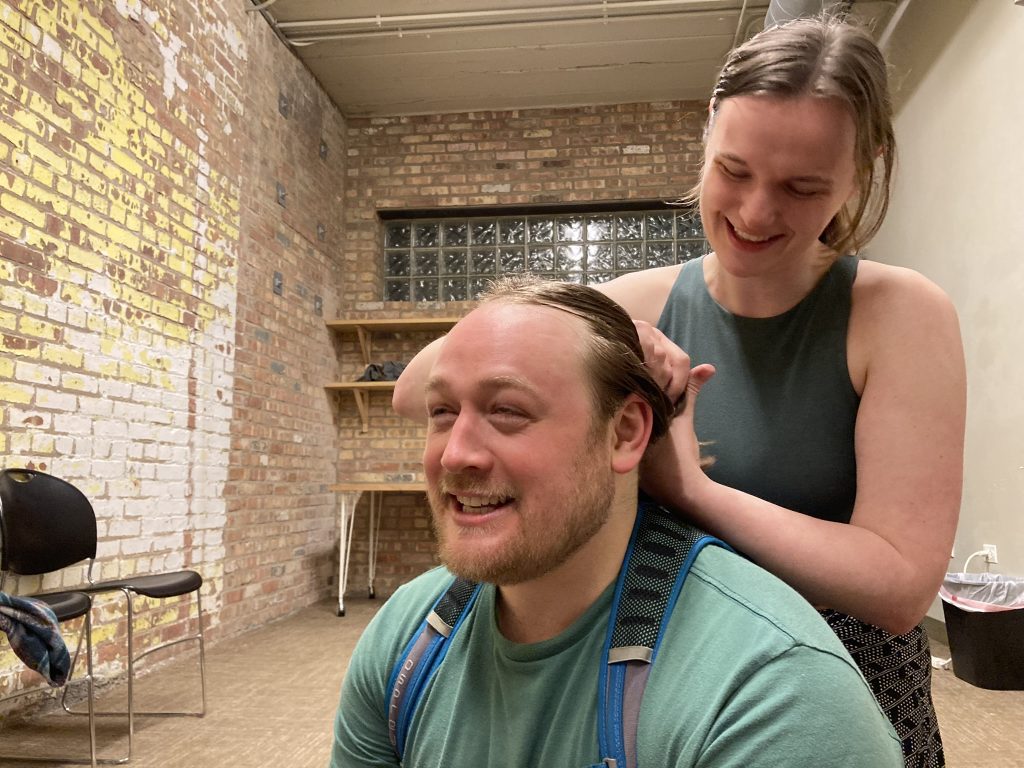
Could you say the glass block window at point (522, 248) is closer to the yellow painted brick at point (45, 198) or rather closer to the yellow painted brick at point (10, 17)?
the yellow painted brick at point (45, 198)

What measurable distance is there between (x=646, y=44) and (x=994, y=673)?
4395 mm

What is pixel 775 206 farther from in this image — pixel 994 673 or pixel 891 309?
pixel 994 673

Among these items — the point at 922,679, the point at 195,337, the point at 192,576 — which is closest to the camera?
the point at 922,679

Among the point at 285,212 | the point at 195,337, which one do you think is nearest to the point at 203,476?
the point at 195,337

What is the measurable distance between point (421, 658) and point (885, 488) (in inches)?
20.7

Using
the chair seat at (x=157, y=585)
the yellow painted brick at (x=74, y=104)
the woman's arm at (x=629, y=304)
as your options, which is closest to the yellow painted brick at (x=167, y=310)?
the yellow painted brick at (x=74, y=104)

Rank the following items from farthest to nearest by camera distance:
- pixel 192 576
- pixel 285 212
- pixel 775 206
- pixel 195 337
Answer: pixel 285 212 → pixel 195 337 → pixel 192 576 → pixel 775 206

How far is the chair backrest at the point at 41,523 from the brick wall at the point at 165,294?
0.45 feet

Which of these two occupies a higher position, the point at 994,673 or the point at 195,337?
the point at 195,337

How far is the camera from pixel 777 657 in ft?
2.26

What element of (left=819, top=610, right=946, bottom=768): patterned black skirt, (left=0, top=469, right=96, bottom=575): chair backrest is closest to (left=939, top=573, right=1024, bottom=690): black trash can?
(left=819, top=610, right=946, bottom=768): patterned black skirt

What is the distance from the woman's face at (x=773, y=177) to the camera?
2.72ft

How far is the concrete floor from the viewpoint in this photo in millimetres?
2641

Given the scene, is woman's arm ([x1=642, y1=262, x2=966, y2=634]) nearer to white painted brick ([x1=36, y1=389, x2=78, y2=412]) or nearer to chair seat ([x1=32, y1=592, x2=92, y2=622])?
chair seat ([x1=32, y1=592, x2=92, y2=622])
